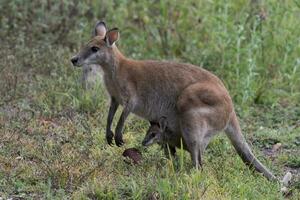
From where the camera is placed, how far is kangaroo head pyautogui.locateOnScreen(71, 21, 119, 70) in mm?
8086

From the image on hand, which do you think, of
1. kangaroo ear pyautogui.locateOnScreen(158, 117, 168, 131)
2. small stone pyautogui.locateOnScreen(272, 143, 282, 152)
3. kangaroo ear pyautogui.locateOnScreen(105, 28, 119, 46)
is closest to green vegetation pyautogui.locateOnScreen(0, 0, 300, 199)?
small stone pyautogui.locateOnScreen(272, 143, 282, 152)

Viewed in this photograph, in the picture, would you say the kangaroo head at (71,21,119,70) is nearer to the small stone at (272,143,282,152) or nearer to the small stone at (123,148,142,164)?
the small stone at (123,148,142,164)

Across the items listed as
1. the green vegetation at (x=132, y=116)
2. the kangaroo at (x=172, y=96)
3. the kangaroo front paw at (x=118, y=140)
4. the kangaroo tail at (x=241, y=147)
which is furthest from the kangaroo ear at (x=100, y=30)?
the kangaroo tail at (x=241, y=147)

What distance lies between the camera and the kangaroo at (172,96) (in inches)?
290

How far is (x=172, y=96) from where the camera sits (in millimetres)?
7758

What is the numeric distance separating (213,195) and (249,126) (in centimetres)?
310

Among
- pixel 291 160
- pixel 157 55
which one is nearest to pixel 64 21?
pixel 157 55

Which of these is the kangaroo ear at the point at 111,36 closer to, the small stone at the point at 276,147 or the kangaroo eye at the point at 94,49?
the kangaroo eye at the point at 94,49

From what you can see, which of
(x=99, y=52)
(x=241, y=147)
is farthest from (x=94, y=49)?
(x=241, y=147)

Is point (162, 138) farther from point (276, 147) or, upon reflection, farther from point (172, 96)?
point (276, 147)

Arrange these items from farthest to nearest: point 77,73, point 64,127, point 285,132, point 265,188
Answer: point 77,73 → point 285,132 → point 64,127 → point 265,188

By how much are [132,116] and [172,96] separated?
1.53m

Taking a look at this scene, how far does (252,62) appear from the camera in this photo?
10414mm

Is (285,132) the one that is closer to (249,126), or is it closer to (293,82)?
(249,126)
